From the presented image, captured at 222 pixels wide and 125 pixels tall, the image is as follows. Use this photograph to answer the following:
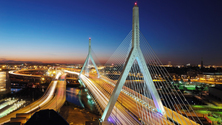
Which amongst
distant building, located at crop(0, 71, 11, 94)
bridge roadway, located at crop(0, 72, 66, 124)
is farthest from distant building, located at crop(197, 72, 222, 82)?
distant building, located at crop(0, 71, 11, 94)

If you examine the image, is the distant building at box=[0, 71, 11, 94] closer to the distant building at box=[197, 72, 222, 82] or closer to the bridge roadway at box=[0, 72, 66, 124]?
the bridge roadway at box=[0, 72, 66, 124]

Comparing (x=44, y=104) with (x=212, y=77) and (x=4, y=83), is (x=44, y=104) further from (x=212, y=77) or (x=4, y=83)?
(x=212, y=77)

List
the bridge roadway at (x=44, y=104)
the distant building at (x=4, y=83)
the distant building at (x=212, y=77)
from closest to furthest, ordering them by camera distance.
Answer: the bridge roadway at (x=44, y=104), the distant building at (x=4, y=83), the distant building at (x=212, y=77)

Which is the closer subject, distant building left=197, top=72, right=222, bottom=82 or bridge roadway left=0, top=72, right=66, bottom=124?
bridge roadway left=0, top=72, right=66, bottom=124

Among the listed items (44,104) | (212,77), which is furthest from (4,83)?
(212,77)

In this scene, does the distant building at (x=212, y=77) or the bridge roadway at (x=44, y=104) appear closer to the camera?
the bridge roadway at (x=44, y=104)

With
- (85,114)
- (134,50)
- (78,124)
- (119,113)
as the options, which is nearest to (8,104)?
(85,114)

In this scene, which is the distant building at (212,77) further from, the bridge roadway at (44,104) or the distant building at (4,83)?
the distant building at (4,83)

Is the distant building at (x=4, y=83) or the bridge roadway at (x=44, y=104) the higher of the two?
the distant building at (x=4, y=83)

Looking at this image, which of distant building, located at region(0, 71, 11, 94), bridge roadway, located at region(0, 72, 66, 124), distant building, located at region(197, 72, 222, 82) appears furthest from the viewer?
distant building, located at region(197, 72, 222, 82)

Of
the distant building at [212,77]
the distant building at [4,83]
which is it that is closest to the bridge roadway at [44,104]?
the distant building at [4,83]

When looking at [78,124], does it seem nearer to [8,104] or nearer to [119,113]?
[119,113]
